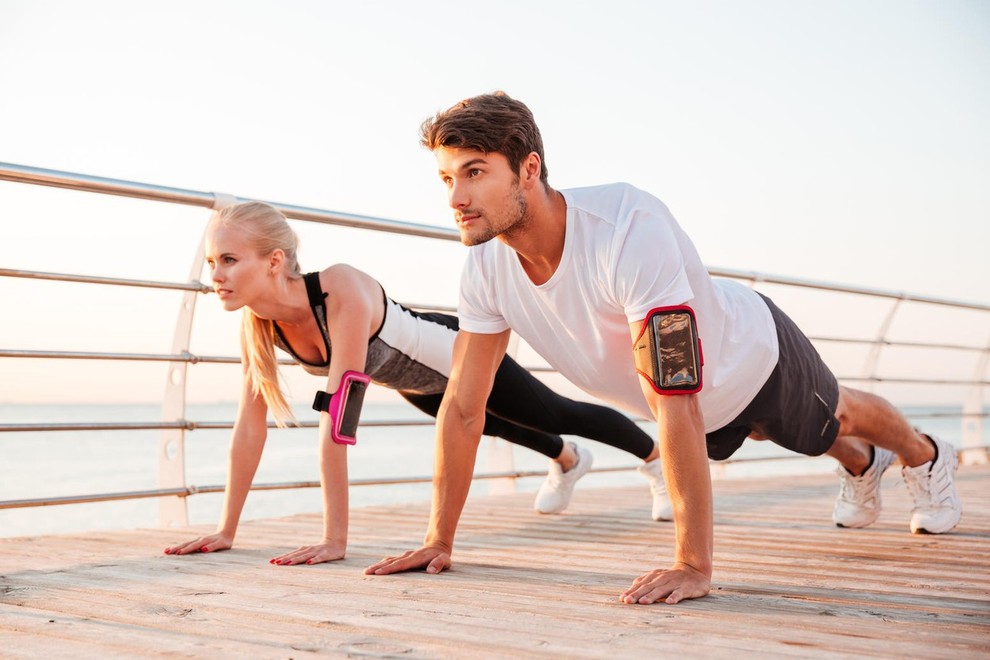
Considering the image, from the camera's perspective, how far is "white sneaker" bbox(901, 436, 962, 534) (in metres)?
2.33

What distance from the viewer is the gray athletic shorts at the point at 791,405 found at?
1994 mm

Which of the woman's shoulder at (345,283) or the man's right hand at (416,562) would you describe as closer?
the man's right hand at (416,562)

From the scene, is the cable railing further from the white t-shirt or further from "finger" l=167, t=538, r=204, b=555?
the white t-shirt

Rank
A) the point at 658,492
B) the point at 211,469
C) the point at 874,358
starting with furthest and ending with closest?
the point at 211,469 → the point at 874,358 → the point at 658,492

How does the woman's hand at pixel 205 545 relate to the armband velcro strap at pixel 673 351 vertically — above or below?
below

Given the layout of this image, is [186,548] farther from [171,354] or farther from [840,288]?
[840,288]

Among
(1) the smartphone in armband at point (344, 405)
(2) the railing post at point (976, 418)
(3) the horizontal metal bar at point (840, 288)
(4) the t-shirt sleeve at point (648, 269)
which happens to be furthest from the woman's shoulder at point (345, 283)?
(2) the railing post at point (976, 418)

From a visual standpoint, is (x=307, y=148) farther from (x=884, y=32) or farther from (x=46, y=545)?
(x=46, y=545)

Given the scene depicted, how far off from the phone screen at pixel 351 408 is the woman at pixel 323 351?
4 cm

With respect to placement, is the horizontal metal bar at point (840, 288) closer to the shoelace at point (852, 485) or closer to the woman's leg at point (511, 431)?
the woman's leg at point (511, 431)

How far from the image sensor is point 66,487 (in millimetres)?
21109

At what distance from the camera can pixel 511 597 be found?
1493mm

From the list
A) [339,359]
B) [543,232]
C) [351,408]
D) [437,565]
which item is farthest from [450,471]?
[543,232]

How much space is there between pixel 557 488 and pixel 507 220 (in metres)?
1.55
